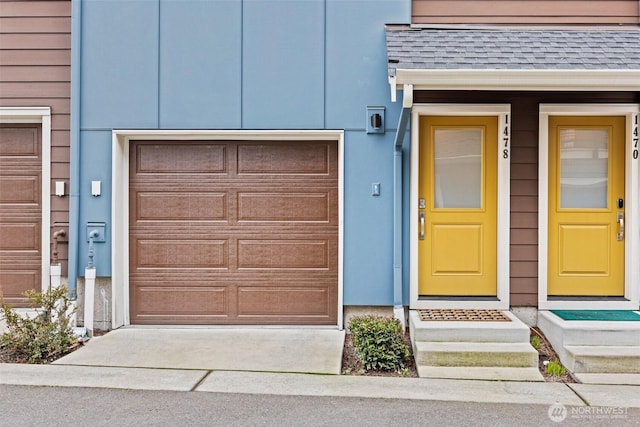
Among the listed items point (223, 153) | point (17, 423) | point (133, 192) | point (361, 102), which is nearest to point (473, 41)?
point (361, 102)

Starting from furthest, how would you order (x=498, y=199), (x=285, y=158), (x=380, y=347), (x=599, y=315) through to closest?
(x=285, y=158)
(x=498, y=199)
(x=599, y=315)
(x=380, y=347)

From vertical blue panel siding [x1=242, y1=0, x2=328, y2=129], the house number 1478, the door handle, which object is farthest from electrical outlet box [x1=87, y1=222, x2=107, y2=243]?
the door handle

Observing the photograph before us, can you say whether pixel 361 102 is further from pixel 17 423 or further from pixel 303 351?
pixel 17 423

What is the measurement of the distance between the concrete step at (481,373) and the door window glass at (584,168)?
1.97 m

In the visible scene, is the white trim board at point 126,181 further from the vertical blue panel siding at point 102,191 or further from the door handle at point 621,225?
the door handle at point 621,225

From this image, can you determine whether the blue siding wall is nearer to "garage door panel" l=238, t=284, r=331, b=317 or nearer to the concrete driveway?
"garage door panel" l=238, t=284, r=331, b=317

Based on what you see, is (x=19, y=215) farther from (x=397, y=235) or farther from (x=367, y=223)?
(x=397, y=235)

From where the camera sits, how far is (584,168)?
5.41 m

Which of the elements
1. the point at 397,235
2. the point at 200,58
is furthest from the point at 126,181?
the point at 397,235

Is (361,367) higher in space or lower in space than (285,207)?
lower

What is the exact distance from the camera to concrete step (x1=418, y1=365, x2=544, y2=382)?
4191 mm

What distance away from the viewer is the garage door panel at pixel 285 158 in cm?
557

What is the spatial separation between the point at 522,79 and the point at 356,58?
1701 mm

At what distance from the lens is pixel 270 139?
18.1 feet
